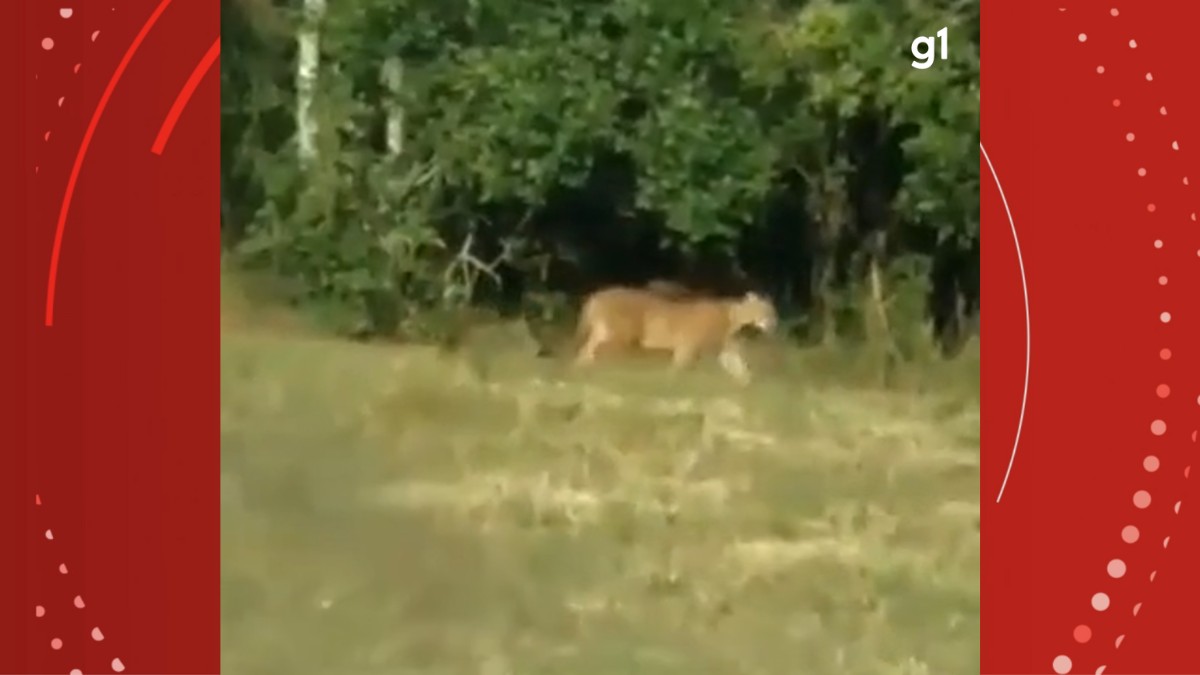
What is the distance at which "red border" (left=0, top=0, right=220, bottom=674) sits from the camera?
761 mm

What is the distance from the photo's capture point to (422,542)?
788mm

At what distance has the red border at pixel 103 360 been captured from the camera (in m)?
0.76

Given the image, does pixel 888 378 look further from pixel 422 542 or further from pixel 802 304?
pixel 422 542

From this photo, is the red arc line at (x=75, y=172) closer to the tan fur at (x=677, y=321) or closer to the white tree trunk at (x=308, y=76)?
the white tree trunk at (x=308, y=76)

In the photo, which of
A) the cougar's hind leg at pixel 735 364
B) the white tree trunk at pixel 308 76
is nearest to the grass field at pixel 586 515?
the cougar's hind leg at pixel 735 364

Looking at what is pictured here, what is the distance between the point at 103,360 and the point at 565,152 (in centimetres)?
29

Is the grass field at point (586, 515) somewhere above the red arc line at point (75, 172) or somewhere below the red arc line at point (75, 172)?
below
